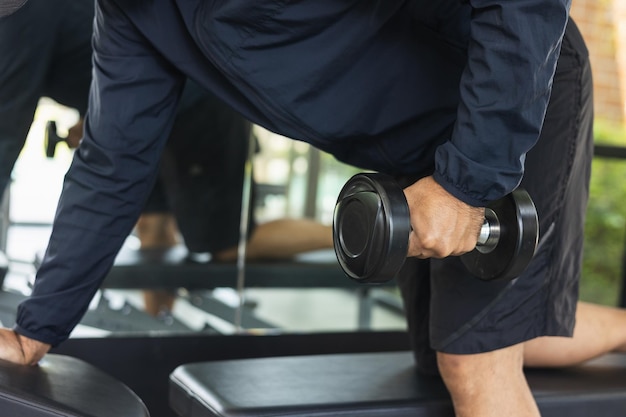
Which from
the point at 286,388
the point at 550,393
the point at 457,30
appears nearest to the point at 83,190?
the point at 286,388

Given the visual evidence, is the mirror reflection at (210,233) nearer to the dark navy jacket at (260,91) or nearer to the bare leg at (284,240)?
the bare leg at (284,240)

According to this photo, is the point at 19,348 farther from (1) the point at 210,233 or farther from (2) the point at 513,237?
(1) the point at 210,233

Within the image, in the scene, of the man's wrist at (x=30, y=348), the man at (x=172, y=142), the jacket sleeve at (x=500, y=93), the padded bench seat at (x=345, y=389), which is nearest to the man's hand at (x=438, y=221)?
the jacket sleeve at (x=500, y=93)

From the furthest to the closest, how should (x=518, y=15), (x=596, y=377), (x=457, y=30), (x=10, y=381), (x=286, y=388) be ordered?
1. (x=596, y=377)
2. (x=286, y=388)
3. (x=457, y=30)
4. (x=10, y=381)
5. (x=518, y=15)

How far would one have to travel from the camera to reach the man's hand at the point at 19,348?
1.35 metres

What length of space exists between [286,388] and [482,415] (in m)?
0.34

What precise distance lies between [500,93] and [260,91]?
1.23 feet

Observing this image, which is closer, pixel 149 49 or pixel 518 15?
pixel 518 15

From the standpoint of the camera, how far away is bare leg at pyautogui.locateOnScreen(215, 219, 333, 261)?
257 cm

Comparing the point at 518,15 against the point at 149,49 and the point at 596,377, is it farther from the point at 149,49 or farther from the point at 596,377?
the point at 596,377

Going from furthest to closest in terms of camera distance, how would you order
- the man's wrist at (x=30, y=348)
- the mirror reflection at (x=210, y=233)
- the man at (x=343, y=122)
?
the mirror reflection at (x=210, y=233) < the man's wrist at (x=30, y=348) < the man at (x=343, y=122)

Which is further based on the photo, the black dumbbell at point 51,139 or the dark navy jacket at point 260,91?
the black dumbbell at point 51,139

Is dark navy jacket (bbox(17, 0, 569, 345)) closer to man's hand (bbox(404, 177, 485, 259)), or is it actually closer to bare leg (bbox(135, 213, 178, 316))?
man's hand (bbox(404, 177, 485, 259))

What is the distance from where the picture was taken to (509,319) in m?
1.33
